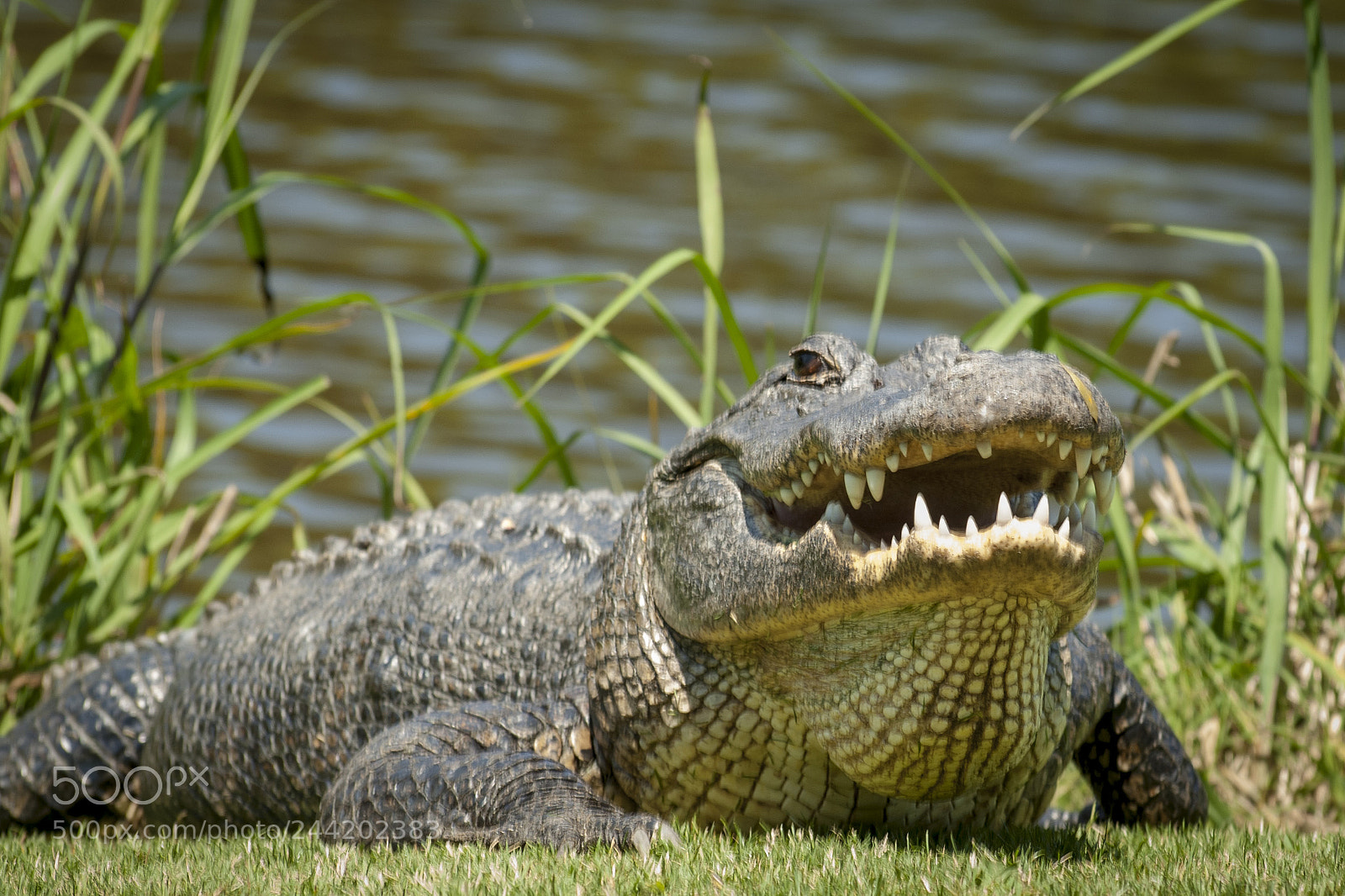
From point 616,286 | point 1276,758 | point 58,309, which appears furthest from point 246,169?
point 616,286

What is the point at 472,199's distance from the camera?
12.0 metres

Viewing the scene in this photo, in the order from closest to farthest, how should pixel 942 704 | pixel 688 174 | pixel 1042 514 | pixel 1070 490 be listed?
pixel 1042 514
pixel 1070 490
pixel 942 704
pixel 688 174

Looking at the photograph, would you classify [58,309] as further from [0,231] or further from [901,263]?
[901,263]

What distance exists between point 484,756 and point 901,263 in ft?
29.0

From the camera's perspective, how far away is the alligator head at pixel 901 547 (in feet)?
7.02

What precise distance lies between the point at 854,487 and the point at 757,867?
639 mm

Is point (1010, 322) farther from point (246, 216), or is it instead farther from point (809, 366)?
point (246, 216)

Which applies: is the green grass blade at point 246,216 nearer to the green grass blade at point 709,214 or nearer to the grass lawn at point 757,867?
the green grass blade at point 709,214

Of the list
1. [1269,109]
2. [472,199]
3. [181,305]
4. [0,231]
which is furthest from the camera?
[1269,109]

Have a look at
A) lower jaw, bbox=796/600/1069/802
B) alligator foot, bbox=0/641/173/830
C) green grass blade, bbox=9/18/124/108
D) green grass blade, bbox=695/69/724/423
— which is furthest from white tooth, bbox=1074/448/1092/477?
green grass blade, bbox=9/18/124/108

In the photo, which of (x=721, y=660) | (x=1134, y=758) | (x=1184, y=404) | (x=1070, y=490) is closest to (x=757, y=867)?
(x=721, y=660)

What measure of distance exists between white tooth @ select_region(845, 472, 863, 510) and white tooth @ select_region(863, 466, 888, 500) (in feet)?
0.08

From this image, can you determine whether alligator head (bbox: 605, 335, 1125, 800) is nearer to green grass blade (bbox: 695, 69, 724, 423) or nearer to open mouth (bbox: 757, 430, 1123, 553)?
open mouth (bbox: 757, 430, 1123, 553)

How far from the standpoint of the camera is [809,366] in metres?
2.70
